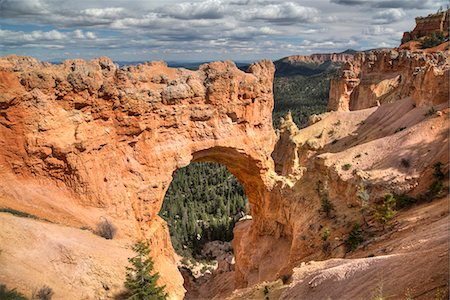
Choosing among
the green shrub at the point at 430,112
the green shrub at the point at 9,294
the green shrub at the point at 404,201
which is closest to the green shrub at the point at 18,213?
the green shrub at the point at 9,294

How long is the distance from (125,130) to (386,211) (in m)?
16.4

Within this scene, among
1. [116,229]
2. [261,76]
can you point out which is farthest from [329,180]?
[116,229]

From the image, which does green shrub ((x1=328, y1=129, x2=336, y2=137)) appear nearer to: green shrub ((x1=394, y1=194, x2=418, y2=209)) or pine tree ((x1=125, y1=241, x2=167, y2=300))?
green shrub ((x1=394, y1=194, x2=418, y2=209))

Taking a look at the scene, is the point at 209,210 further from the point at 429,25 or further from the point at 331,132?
the point at 429,25

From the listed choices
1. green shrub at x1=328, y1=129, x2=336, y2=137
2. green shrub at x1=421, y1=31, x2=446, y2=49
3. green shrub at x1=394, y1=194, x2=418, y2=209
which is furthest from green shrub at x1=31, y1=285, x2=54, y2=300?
green shrub at x1=421, y1=31, x2=446, y2=49

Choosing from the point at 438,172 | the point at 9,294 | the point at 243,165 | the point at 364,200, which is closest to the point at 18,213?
the point at 9,294

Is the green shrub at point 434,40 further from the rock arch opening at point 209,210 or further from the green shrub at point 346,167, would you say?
the green shrub at point 346,167

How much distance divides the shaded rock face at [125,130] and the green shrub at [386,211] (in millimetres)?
12233

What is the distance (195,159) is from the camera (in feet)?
96.4

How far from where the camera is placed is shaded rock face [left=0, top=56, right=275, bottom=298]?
2038 cm

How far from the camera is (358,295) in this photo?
11930 mm

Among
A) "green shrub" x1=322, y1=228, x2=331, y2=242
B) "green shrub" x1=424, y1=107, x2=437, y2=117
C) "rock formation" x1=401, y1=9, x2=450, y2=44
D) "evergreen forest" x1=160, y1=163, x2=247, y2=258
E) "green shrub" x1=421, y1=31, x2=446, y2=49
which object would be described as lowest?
"evergreen forest" x1=160, y1=163, x2=247, y2=258

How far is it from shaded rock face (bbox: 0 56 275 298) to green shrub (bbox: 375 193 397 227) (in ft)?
40.1

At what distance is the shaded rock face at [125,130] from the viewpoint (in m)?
20.4
